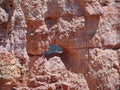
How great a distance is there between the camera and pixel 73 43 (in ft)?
8.07

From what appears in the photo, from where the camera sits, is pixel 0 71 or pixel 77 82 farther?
pixel 77 82

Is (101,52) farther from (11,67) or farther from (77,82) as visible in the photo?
(11,67)

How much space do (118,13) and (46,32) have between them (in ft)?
1.96

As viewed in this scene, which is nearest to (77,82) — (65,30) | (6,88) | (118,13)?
(65,30)

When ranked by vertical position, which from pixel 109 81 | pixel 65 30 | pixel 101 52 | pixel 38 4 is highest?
pixel 38 4

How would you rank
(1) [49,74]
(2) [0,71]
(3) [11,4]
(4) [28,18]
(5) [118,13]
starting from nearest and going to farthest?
(2) [0,71] < (3) [11,4] < (4) [28,18] < (1) [49,74] < (5) [118,13]

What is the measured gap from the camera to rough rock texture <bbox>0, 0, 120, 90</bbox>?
2322 millimetres

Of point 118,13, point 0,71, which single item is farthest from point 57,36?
point 0,71

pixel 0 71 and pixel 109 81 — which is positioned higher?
pixel 0 71

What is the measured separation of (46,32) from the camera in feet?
7.73

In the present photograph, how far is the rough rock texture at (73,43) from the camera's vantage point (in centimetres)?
232

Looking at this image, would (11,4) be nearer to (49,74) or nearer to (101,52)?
(49,74)

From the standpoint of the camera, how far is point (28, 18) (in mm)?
2244

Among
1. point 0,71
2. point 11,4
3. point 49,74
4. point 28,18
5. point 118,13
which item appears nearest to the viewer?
point 0,71
